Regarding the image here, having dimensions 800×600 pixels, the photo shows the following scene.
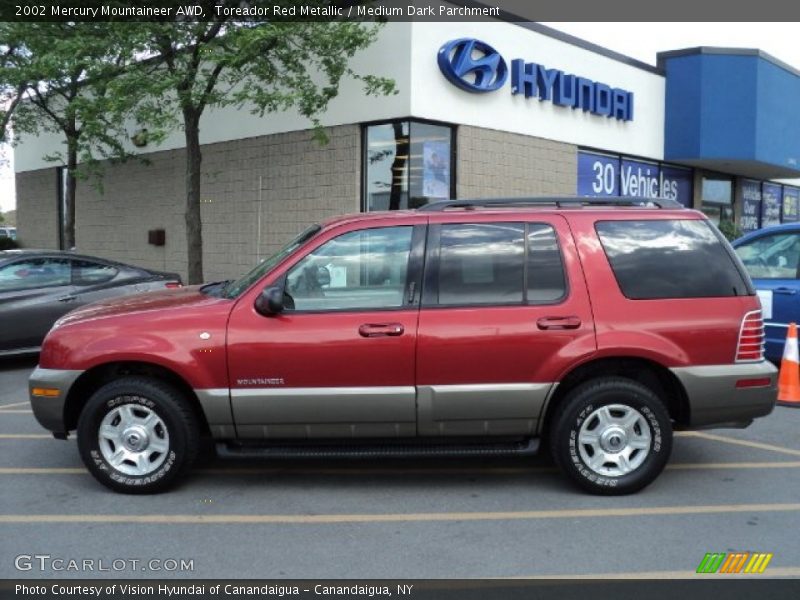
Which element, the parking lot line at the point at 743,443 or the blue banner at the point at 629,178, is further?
the blue banner at the point at 629,178

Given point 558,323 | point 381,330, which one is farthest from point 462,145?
point 381,330

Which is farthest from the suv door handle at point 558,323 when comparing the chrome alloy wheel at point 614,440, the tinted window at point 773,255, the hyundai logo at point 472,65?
the hyundai logo at point 472,65

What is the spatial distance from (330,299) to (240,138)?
1138 centimetres

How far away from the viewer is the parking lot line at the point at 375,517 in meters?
4.48

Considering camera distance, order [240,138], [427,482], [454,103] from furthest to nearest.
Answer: [240,138] < [454,103] < [427,482]

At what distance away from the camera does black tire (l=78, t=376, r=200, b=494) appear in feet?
15.6

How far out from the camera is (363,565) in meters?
3.87

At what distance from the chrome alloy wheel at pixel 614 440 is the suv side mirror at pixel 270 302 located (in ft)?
6.70

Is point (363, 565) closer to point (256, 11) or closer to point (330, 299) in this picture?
point (330, 299)

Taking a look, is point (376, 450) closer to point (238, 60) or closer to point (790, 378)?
point (790, 378)

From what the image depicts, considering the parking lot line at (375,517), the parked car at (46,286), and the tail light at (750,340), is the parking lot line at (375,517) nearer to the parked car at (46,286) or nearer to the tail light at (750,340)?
the tail light at (750,340)

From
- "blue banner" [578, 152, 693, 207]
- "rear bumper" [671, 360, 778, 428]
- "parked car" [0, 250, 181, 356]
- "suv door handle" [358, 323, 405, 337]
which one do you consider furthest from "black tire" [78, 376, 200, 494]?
"blue banner" [578, 152, 693, 207]

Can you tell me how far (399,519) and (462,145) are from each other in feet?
31.4
